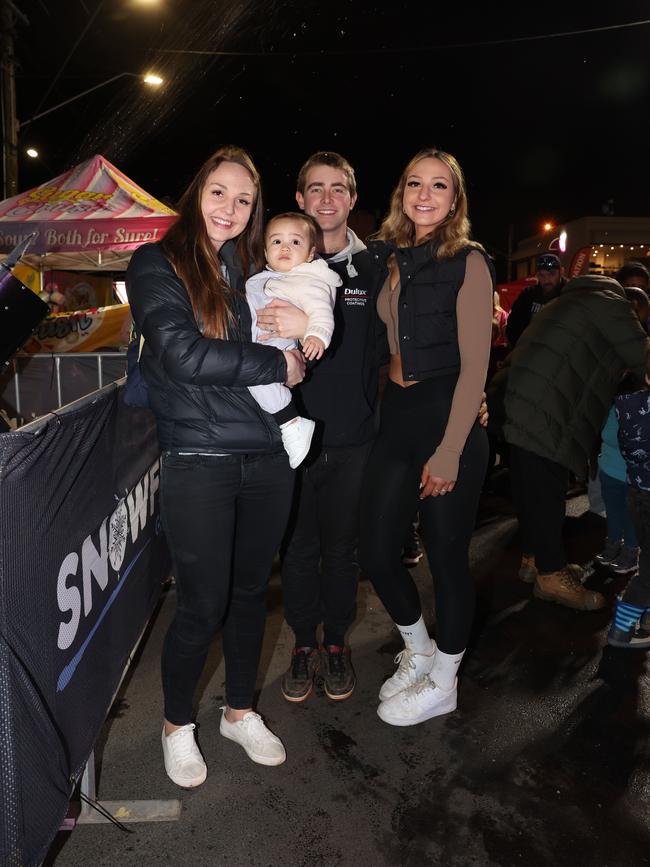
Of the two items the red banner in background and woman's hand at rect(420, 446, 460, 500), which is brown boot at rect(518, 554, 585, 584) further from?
the red banner in background

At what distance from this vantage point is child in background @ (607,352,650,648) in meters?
3.46

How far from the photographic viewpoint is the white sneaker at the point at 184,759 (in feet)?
7.93

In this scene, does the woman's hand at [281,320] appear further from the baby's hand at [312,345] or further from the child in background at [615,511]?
the child in background at [615,511]

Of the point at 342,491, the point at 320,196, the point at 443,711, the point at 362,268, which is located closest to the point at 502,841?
the point at 443,711

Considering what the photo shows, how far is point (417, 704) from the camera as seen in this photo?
2850 mm

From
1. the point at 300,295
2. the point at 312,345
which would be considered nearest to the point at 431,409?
the point at 312,345

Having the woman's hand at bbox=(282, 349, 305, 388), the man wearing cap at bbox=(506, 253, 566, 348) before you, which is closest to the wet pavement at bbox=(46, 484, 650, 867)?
the woman's hand at bbox=(282, 349, 305, 388)

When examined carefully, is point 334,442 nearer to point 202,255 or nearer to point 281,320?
point 281,320

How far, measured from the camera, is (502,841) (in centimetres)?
219

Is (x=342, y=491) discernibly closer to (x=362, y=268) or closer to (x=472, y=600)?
(x=472, y=600)

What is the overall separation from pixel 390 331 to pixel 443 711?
180 centimetres

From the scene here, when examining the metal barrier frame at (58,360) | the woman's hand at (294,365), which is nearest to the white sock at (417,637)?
the woman's hand at (294,365)

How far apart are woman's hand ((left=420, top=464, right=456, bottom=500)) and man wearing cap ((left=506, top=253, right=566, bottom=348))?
430cm

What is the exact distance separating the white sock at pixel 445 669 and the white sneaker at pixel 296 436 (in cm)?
126
